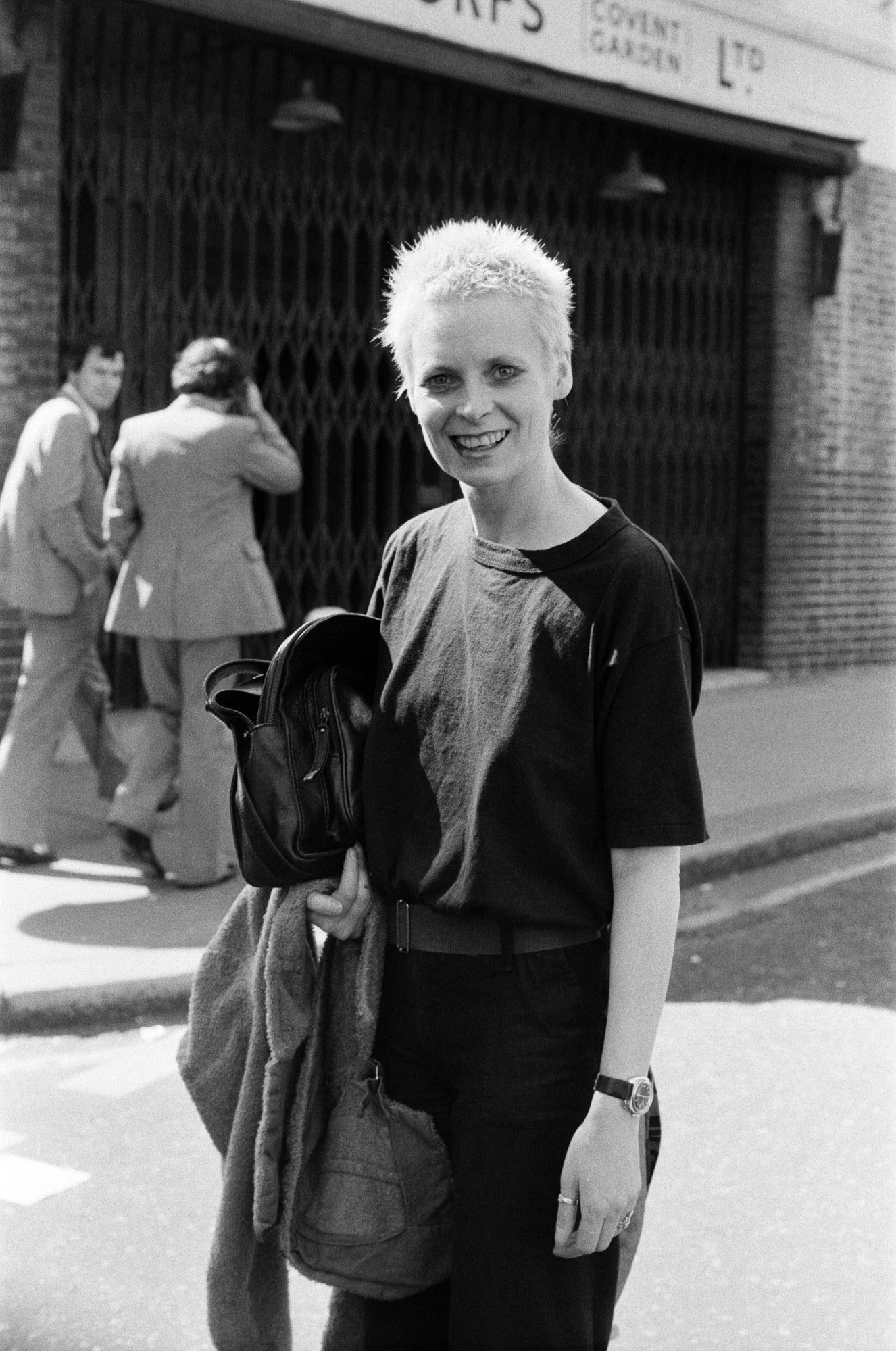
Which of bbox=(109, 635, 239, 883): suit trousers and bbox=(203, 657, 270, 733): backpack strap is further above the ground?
bbox=(203, 657, 270, 733): backpack strap

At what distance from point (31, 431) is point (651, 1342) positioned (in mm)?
4741

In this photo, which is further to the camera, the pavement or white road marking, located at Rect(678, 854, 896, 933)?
white road marking, located at Rect(678, 854, 896, 933)

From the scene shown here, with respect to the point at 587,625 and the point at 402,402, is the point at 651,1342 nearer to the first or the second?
the point at 587,625

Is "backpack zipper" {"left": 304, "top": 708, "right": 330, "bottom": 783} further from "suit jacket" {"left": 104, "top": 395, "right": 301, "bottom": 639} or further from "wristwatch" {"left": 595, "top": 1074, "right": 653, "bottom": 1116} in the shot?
"suit jacket" {"left": 104, "top": 395, "right": 301, "bottom": 639}

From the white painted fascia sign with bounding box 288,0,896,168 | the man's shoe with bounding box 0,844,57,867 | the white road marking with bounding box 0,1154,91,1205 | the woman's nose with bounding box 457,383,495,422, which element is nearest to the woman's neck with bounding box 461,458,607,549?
the woman's nose with bounding box 457,383,495,422

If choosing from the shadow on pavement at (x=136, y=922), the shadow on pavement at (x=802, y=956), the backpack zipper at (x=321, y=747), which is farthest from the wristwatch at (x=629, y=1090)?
the shadow on pavement at (x=136, y=922)

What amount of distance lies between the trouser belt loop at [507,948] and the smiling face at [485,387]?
0.57 meters

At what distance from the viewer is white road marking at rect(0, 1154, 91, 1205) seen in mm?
4176

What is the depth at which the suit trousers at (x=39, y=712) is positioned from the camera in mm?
7074

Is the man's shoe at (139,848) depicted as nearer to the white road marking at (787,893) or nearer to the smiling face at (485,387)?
the white road marking at (787,893)

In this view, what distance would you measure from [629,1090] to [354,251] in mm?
9350

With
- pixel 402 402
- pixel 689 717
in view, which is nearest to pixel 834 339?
pixel 402 402

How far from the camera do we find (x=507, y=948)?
2.27 metres

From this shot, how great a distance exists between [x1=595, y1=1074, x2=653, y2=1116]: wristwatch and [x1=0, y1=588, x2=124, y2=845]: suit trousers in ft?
17.1
